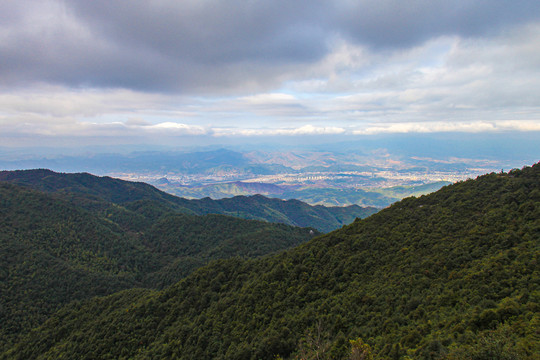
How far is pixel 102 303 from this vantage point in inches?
2434

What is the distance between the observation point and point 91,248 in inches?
3964

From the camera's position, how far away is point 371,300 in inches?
1148

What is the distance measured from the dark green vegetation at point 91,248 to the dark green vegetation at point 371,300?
→ 53.9 feet

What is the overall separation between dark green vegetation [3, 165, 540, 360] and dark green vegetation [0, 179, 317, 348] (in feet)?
53.9

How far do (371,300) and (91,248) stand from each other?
109 meters

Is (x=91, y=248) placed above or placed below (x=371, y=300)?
below

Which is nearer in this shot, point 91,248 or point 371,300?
point 371,300

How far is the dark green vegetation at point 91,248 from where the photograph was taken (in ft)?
233

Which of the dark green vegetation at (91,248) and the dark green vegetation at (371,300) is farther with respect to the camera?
the dark green vegetation at (91,248)

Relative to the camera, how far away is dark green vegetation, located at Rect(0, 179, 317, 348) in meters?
71.1

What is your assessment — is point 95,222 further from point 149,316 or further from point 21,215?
point 149,316

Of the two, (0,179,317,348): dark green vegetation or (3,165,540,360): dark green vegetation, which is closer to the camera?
(3,165,540,360): dark green vegetation

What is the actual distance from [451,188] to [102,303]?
81.9 meters

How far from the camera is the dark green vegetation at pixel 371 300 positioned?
19219 millimetres
